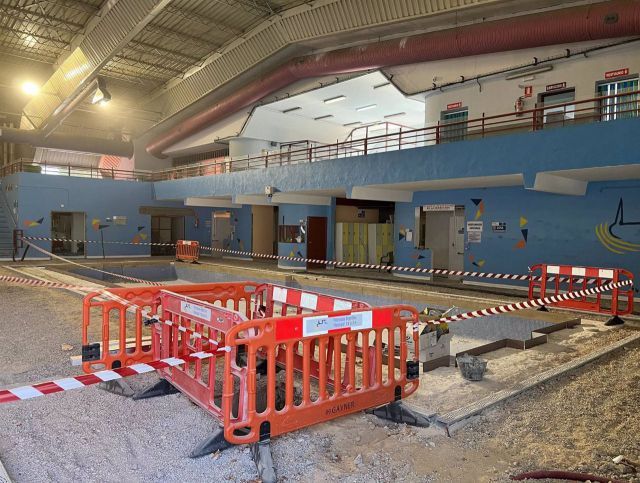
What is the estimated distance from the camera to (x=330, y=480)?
355 cm

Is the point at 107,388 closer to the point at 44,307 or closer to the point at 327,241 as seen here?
the point at 44,307

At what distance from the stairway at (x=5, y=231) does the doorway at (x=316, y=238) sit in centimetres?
1343

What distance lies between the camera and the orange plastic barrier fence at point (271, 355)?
376 centimetres

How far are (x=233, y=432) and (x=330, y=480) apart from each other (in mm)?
826

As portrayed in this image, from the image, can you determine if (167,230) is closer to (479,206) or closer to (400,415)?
(479,206)

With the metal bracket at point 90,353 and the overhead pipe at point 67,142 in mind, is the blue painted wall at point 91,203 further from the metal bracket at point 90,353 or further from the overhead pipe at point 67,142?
the metal bracket at point 90,353

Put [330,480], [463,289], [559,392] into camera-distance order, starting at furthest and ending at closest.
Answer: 1. [463,289]
2. [559,392]
3. [330,480]

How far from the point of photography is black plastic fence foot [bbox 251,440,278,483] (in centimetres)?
348

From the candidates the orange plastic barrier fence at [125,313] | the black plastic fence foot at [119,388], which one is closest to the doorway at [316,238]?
the orange plastic barrier fence at [125,313]

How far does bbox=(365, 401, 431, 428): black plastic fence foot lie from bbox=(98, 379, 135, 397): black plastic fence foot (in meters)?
2.66

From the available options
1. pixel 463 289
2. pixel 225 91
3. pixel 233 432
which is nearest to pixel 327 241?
pixel 463 289

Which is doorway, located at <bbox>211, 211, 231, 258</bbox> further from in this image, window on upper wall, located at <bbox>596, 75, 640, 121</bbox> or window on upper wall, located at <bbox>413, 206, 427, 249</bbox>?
window on upper wall, located at <bbox>596, 75, 640, 121</bbox>

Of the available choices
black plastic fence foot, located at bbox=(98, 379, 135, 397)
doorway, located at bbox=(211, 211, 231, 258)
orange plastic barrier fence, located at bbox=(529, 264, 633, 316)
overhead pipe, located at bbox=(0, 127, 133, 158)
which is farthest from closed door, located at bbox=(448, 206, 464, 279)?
overhead pipe, located at bbox=(0, 127, 133, 158)

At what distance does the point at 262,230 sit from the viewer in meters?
24.7
